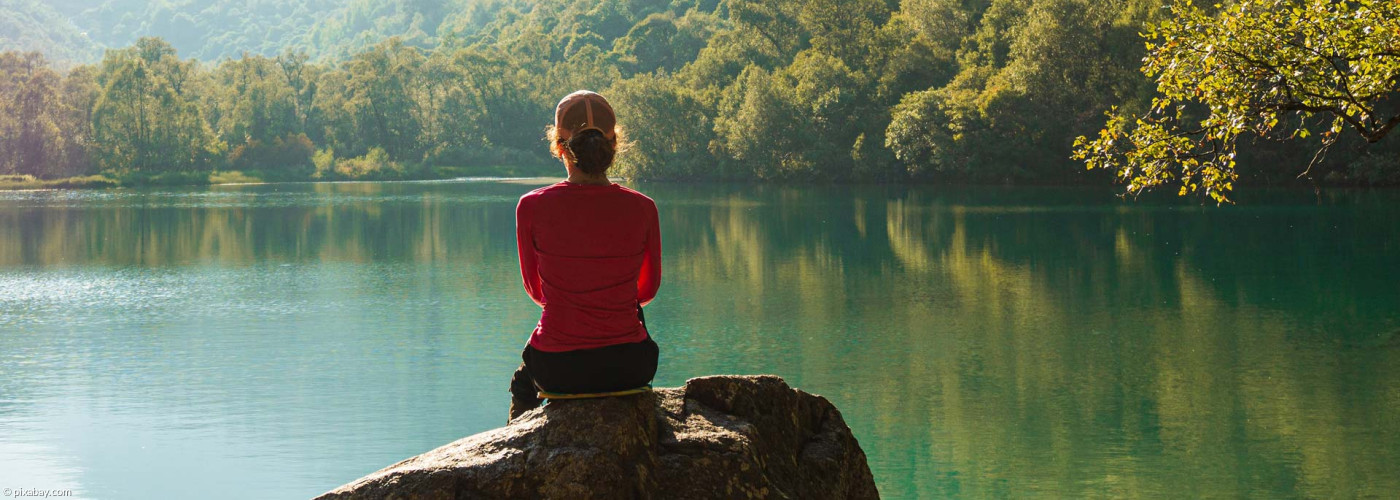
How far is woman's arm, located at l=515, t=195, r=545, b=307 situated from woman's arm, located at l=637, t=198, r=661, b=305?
40 centimetres

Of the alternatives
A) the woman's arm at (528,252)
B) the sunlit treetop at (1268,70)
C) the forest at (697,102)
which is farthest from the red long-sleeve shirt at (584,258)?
the forest at (697,102)

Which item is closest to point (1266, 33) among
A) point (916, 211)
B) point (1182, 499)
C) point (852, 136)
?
point (1182, 499)

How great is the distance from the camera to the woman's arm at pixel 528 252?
4.64 metres

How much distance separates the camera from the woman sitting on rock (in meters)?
4.57

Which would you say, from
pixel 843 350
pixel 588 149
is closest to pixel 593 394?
pixel 588 149

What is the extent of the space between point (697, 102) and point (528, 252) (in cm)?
7977

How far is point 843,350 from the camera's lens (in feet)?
54.1

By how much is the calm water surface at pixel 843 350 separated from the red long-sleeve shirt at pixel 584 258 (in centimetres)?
604

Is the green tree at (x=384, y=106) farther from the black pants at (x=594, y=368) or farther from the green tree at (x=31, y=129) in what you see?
the black pants at (x=594, y=368)

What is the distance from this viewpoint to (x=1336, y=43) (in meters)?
12.0
